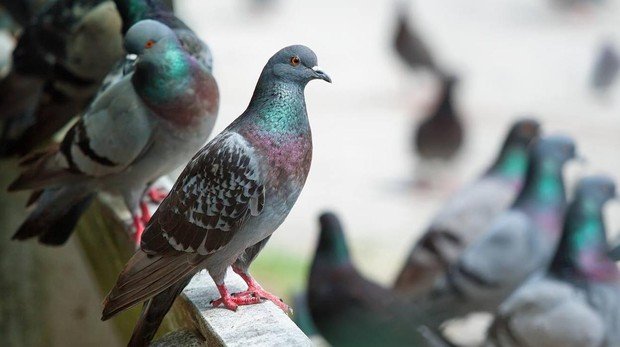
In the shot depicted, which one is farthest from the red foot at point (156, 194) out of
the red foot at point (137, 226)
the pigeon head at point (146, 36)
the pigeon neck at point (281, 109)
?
the pigeon neck at point (281, 109)

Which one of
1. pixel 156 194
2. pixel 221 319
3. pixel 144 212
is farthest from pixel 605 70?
pixel 221 319

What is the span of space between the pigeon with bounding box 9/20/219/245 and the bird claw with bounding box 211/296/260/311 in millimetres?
850

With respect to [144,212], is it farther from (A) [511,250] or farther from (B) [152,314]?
(A) [511,250]

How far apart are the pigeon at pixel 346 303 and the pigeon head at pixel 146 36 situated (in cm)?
271

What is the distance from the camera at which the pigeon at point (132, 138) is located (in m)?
4.04

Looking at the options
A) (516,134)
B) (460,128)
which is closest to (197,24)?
(460,128)

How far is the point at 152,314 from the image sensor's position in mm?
3486

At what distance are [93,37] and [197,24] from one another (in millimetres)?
14022

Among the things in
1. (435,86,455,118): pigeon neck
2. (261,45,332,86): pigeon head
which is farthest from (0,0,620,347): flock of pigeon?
A: (435,86,455,118): pigeon neck

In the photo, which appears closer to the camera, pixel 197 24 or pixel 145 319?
pixel 145 319

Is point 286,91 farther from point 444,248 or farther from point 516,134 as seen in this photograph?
point 516,134

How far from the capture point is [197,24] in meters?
19.6

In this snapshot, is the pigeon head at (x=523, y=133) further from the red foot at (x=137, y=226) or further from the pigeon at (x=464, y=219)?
the red foot at (x=137, y=226)

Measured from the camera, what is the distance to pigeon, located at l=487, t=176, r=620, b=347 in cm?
566
